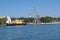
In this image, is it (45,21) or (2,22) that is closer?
(2,22)

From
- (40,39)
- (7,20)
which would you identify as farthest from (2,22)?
(40,39)

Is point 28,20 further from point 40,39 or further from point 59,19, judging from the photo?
point 40,39

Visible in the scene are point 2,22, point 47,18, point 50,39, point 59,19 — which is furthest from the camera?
point 59,19

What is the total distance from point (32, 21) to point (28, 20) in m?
2.49

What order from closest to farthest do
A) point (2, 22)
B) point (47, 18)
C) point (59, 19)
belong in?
point (2, 22) < point (47, 18) < point (59, 19)

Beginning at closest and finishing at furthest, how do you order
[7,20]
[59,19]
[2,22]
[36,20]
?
1. [2,22]
2. [7,20]
3. [36,20]
4. [59,19]

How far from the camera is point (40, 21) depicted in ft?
462

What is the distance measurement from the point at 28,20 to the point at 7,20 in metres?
27.4

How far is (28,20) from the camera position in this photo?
13625 cm

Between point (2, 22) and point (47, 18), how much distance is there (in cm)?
4537

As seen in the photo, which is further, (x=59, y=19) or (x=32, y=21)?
(x=59, y=19)

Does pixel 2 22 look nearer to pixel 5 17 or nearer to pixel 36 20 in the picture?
pixel 5 17

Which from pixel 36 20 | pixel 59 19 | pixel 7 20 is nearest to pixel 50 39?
pixel 7 20

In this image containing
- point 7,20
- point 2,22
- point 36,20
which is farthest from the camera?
point 36,20
